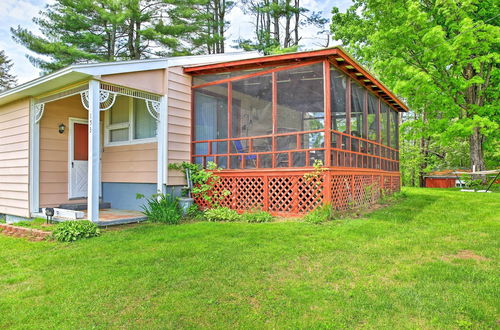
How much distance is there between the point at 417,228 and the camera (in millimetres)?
5352

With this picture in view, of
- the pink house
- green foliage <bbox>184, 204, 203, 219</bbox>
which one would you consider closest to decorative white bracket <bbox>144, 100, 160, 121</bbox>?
the pink house

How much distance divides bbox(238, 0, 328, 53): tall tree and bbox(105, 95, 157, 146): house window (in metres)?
13.7

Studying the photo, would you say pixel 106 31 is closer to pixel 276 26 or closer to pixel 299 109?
pixel 276 26

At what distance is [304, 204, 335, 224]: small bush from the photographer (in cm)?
576

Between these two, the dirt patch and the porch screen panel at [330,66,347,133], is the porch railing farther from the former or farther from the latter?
the dirt patch

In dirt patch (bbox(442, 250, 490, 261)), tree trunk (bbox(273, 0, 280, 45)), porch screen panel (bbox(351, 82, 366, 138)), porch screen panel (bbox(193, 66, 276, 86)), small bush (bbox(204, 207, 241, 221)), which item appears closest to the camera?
dirt patch (bbox(442, 250, 490, 261))

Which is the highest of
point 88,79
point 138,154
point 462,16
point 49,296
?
point 462,16

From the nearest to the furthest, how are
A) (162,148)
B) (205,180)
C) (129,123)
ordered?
(162,148) < (205,180) < (129,123)

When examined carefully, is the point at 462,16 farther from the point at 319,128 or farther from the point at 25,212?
the point at 25,212

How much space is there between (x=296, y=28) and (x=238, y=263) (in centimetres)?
2022

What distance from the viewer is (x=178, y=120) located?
24.2 ft

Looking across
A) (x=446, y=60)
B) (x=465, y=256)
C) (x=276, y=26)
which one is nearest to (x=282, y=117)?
(x=465, y=256)

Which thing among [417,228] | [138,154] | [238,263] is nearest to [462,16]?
[417,228]

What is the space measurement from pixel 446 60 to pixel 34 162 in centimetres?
1262
